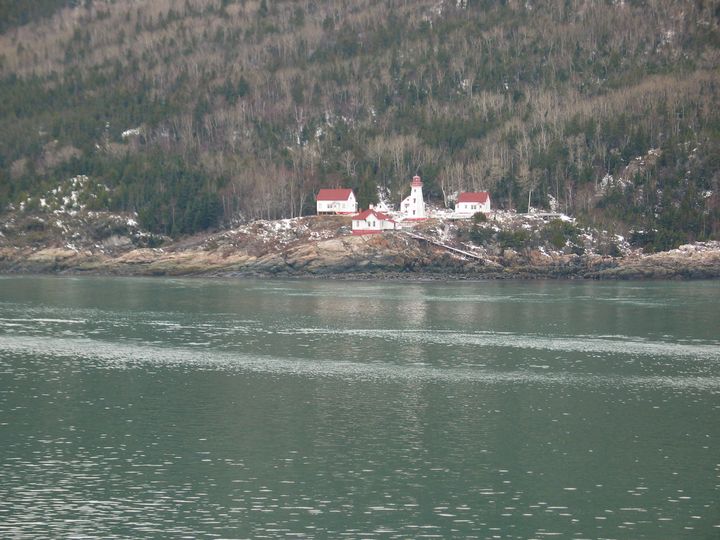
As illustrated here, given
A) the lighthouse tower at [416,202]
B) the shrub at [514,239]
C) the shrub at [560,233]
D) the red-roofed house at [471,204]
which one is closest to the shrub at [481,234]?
the shrub at [514,239]

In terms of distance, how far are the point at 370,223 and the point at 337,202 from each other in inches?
586

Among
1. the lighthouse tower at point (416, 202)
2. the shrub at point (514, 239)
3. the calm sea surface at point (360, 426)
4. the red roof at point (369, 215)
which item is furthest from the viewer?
the lighthouse tower at point (416, 202)

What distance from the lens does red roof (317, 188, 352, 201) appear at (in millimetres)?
178750

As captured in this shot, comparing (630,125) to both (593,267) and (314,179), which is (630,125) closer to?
(593,267)

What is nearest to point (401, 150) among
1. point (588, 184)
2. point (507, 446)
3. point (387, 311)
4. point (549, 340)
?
point (588, 184)

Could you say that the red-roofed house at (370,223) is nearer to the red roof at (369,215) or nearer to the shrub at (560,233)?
the red roof at (369,215)

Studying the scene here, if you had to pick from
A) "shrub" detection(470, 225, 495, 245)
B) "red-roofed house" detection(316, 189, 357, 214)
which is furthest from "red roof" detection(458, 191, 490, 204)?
"red-roofed house" detection(316, 189, 357, 214)

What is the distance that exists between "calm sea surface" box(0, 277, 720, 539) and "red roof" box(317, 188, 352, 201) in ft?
255

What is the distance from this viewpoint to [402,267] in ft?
527

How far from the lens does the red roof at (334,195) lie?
179 metres

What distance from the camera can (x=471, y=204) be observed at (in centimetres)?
17000

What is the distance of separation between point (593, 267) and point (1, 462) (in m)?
126

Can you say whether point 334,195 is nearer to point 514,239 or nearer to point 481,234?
point 481,234

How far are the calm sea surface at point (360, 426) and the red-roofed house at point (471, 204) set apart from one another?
6836cm
